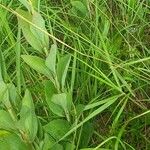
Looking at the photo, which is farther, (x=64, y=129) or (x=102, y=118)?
(x=102, y=118)

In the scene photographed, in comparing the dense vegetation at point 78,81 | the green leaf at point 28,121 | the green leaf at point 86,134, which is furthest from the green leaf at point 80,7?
the green leaf at point 28,121

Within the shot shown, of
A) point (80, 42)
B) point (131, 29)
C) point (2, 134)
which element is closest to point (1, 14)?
point (80, 42)

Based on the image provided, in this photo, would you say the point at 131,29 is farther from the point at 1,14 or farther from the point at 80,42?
the point at 1,14

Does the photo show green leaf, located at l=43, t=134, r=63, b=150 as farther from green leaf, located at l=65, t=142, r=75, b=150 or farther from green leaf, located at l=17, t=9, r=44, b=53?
green leaf, located at l=17, t=9, r=44, b=53

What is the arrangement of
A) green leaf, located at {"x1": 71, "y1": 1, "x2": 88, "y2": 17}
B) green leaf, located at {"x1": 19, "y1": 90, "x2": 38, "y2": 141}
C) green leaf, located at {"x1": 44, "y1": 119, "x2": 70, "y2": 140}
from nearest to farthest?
1. green leaf, located at {"x1": 19, "y1": 90, "x2": 38, "y2": 141}
2. green leaf, located at {"x1": 44, "y1": 119, "x2": 70, "y2": 140}
3. green leaf, located at {"x1": 71, "y1": 1, "x2": 88, "y2": 17}

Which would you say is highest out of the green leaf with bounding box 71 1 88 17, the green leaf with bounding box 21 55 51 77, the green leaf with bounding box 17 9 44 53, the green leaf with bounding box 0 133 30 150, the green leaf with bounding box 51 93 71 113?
the green leaf with bounding box 17 9 44 53

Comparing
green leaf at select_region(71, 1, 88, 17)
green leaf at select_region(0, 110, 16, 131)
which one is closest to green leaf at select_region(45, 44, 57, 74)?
green leaf at select_region(0, 110, 16, 131)

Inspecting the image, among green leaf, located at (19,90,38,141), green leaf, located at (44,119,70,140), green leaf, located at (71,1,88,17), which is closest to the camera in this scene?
green leaf, located at (19,90,38,141)
